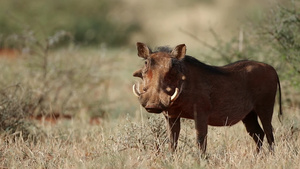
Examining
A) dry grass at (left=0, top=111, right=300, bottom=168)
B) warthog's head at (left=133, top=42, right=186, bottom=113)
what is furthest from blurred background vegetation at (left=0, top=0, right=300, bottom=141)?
warthog's head at (left=133, top=42, right=186, bottom=113)

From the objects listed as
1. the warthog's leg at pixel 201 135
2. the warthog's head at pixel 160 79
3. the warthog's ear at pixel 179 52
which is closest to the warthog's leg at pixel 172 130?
the warthog's leg at pixel 201 135

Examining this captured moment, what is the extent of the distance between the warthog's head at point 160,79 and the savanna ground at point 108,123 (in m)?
0.62

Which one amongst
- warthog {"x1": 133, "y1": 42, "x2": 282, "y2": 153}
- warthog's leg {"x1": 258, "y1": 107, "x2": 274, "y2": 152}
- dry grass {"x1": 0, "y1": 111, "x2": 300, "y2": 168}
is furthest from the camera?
warthog's leg {"x1": 258, "y1": 107, "x2": 274, "y2": 152}

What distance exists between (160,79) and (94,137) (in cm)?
212

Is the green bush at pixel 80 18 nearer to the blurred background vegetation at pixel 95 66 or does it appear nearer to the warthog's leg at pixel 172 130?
the blurred background vegetation at pixel 95 66

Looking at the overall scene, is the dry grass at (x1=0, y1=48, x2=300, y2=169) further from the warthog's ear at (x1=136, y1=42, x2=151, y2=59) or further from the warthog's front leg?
the warthog's ear at (x1=136, y1=42, x2=151, y2=59)

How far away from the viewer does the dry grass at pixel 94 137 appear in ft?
17.5

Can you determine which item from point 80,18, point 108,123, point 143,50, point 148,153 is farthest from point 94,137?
point 80,18

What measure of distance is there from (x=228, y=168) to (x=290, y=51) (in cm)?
329

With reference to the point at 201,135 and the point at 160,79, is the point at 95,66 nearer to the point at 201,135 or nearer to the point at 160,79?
the point at 201,135

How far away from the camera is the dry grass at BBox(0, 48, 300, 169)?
5.32 m

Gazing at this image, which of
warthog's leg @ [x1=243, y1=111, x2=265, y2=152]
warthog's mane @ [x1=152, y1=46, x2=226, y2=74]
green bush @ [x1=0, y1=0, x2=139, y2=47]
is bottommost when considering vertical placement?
warthog's leg @ [x1=243, y1=111, x2=265, y2=152]

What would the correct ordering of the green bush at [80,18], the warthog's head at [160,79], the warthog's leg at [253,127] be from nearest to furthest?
the warthog's head at [160,79]
the warthog's leg at [253,127]
the green bush at [80,18]

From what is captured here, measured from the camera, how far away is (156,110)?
4930 millimetres
